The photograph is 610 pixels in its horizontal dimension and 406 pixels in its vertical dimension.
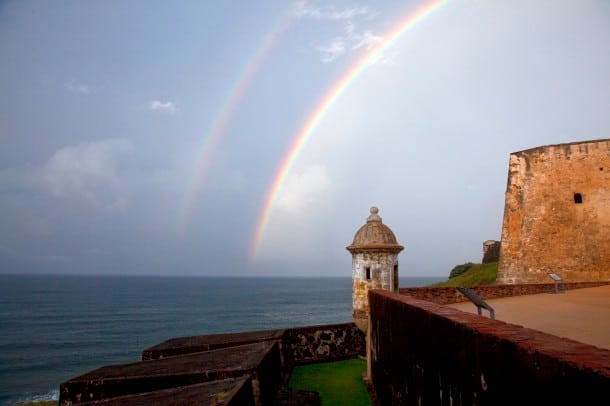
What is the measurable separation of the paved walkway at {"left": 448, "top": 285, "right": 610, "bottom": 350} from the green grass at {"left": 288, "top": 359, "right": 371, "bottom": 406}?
10.7 feet

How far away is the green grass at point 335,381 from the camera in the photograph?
9555 mm

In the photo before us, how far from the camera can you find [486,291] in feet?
46.5

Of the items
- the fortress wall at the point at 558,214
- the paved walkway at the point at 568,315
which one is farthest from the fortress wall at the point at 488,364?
the fortress wall at the point at 558,214

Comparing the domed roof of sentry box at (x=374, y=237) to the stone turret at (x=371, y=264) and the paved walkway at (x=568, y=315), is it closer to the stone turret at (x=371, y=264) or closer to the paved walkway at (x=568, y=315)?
the stone turret at (x=371, y=264)

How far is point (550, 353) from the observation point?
2.04 m

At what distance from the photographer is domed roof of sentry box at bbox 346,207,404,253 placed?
1203 cm

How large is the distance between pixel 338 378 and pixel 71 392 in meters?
6.20

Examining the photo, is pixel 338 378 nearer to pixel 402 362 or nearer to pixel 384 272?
pixel 384 272

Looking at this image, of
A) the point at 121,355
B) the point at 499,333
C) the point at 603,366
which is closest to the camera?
the point at 603,366

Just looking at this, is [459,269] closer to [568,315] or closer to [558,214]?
[558,214]

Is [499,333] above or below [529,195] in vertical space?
→ below

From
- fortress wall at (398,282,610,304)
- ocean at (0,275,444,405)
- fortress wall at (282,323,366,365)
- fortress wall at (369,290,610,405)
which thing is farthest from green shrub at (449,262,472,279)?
fortress wall at (369,290,610,405)

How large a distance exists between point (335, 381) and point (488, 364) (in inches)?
358

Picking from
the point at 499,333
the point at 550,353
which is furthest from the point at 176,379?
the point at 550,353
